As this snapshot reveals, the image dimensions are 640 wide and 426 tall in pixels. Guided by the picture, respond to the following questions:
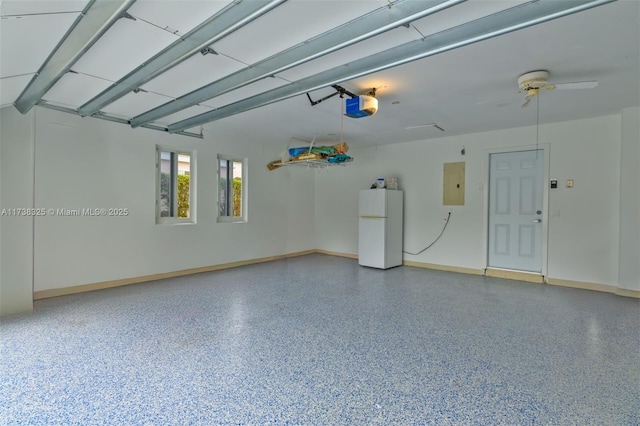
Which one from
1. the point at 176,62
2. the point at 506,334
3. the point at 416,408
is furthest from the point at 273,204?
the point at 416,408

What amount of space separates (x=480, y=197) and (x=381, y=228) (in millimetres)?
1873

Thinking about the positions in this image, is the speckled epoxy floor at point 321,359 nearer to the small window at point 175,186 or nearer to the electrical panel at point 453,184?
the small window at point 175,186

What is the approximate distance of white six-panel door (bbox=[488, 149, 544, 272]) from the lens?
17.4 feet

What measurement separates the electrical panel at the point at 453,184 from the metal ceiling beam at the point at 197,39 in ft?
16.7

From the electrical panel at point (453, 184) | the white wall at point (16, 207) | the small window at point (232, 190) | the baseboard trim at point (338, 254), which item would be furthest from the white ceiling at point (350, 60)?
the baseboard trim at point (338, 254)

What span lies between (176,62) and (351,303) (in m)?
3.19

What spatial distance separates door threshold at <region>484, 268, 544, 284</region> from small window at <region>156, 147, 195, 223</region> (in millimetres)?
5451

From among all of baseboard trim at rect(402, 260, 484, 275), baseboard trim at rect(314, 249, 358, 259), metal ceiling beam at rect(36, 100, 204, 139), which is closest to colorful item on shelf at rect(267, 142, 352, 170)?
metal ceiling beam at rect(36, 100, 204, 139)

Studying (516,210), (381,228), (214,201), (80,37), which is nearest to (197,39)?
(80,37)

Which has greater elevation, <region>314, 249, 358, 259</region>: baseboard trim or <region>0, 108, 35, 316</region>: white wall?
<region>0, 108, 35, 316</region>: white wall

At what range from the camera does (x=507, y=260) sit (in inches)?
221

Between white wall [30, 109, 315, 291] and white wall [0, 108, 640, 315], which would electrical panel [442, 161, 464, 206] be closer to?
white wall [0, 108, 640, 315]

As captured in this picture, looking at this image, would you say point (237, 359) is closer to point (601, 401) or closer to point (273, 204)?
point (601, 401)

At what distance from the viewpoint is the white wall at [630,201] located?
4340mm
